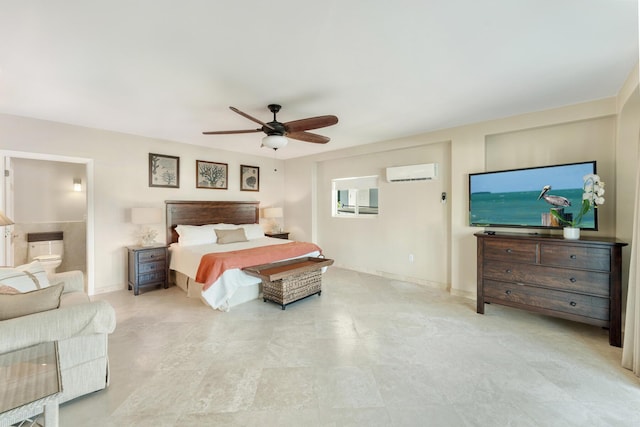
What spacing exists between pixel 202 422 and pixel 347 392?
95cm

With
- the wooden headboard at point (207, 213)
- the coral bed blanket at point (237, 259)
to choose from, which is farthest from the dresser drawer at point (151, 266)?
the coral bed blanket at point (237, 259)

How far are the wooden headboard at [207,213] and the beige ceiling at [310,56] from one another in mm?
1790

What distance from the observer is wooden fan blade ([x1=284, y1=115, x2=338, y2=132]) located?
2.54m

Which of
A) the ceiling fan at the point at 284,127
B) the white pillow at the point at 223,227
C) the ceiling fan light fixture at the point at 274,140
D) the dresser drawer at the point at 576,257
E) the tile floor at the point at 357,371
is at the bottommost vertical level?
the tile floor at the point at 357,371

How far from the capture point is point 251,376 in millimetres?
2039

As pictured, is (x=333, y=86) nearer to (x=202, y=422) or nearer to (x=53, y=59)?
(x=53, y=59)

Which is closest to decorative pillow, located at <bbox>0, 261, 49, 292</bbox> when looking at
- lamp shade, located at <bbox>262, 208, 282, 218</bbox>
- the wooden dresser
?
lamp shade, located at <bbox>262, 208, 282, 218</bbox>

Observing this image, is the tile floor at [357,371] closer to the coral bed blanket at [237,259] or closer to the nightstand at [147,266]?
the coral bed blanket at [237,259]

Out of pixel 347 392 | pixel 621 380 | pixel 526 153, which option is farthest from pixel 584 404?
pixel 526 153

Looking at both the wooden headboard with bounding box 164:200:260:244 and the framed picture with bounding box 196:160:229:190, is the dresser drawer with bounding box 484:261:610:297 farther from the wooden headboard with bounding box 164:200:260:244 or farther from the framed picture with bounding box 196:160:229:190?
the framed picture with bounding box 196:160:229:190

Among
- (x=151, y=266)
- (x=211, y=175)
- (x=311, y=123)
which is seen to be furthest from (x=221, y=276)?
(x=211, y=175)

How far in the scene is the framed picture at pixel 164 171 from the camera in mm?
4453

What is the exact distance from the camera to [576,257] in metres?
2.65

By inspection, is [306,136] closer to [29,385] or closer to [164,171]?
[29,385]
